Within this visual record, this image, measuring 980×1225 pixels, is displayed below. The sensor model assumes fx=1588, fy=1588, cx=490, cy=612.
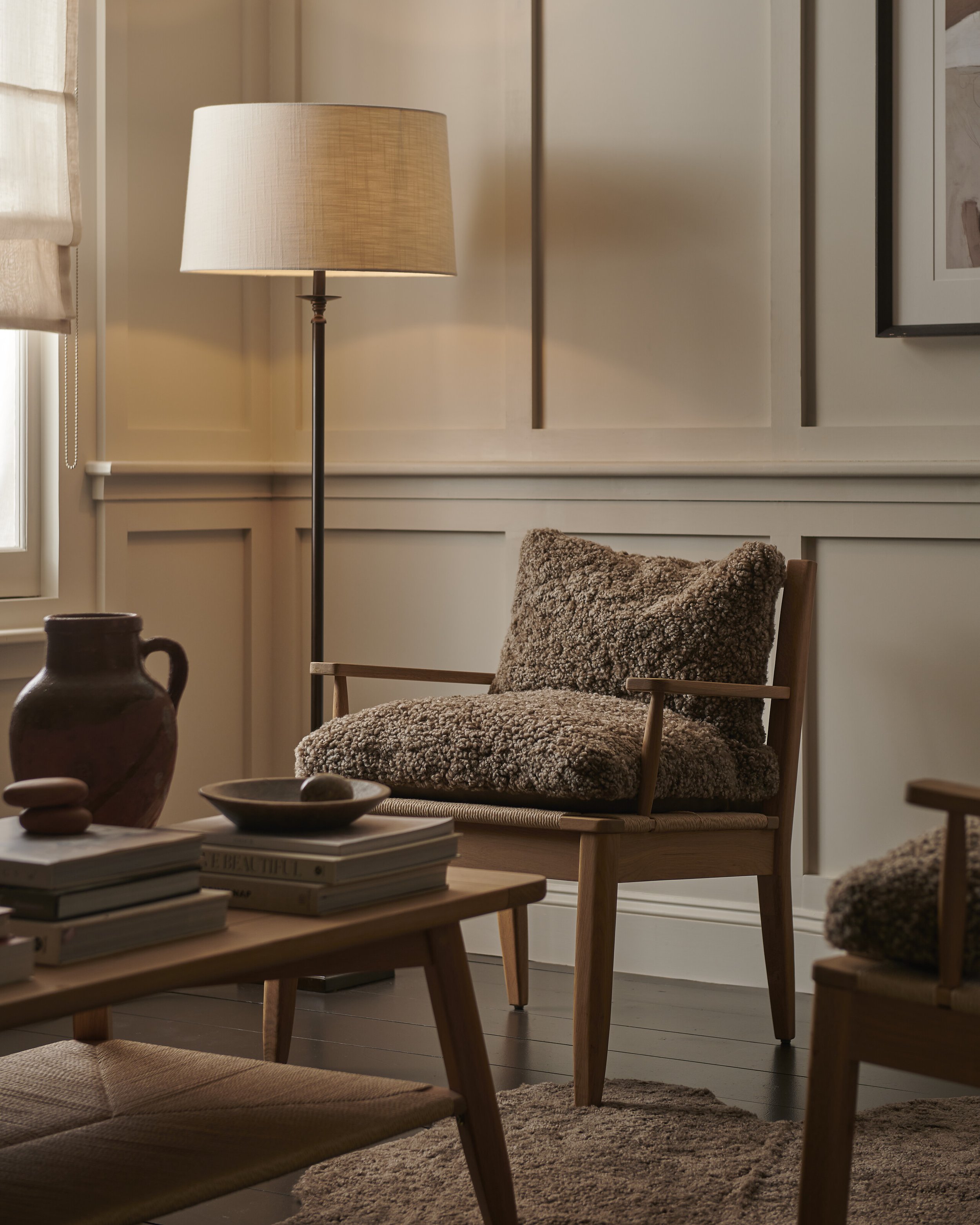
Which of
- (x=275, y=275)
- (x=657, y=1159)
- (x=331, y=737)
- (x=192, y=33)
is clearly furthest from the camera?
(x=275, y=275)

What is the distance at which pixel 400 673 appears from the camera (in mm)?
2768

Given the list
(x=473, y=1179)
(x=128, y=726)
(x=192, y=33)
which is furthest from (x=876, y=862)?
(x=192, y=33)

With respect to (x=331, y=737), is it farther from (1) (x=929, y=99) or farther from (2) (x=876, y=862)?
(1) (x=929, y=99)

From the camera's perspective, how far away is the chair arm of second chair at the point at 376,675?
2.72m

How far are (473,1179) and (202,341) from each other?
217 centimetres

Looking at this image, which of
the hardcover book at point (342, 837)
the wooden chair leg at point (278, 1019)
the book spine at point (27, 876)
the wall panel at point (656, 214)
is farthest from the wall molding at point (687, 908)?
the book spine at point (27, 876)

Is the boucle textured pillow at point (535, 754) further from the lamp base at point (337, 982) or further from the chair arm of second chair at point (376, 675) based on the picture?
the lamp base at point (337, 982)

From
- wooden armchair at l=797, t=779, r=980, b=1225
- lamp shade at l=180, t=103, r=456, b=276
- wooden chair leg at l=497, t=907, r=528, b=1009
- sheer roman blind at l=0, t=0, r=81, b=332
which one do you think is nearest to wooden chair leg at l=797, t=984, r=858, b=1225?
wooden armchair at l=797, t=779, r=980, b=1225

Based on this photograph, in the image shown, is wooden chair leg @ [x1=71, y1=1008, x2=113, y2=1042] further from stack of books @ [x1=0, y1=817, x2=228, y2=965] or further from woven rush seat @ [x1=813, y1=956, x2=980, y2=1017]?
woven rush seat @ [x1=813, y1=956, x2=980, y2=1017]

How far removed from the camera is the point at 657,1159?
2023 millimetres

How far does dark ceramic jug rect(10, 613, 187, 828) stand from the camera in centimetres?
158

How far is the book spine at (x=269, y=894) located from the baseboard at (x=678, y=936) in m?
1.48

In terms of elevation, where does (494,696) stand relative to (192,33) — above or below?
below

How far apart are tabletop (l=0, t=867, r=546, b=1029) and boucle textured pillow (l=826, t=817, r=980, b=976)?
1.08 ft
